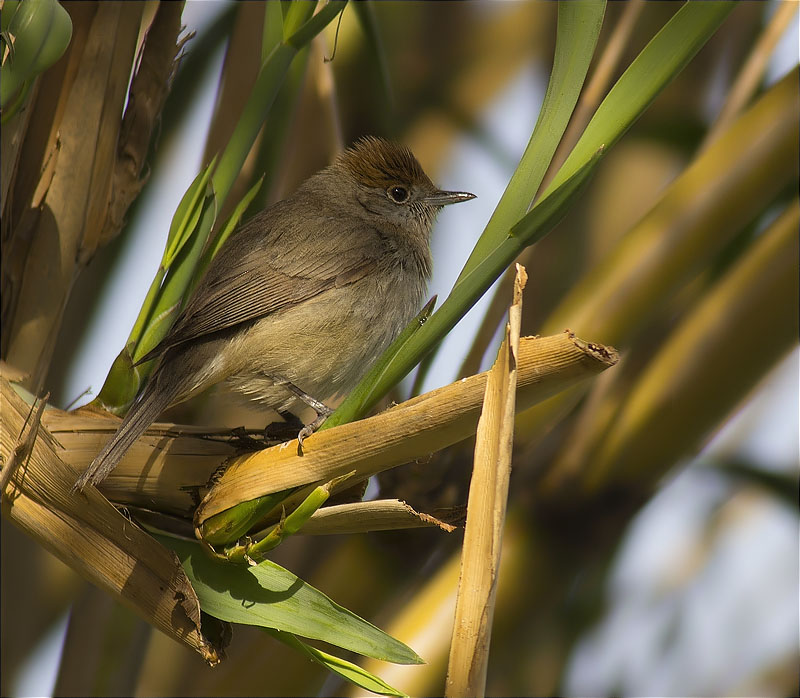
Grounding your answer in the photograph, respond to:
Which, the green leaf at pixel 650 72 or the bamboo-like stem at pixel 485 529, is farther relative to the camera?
the green leaf at pixel 650 72

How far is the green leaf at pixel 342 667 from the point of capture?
1.21 meters

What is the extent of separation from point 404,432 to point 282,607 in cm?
34

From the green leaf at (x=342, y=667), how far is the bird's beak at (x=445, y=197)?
1381mm

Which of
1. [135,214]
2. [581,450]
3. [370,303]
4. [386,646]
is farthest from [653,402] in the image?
[135,214]

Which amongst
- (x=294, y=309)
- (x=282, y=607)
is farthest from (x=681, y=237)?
(x=282, y=607)

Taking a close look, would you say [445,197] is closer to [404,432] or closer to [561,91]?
[561,91]

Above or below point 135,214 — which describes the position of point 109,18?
above

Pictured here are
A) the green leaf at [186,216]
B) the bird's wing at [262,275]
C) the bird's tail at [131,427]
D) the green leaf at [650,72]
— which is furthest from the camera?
the bird's wing at [262,275]

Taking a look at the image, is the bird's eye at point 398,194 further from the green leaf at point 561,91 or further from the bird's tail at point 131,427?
the green leaf at point 561,91

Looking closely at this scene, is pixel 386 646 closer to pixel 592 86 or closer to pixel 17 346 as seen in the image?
pixel 17 346

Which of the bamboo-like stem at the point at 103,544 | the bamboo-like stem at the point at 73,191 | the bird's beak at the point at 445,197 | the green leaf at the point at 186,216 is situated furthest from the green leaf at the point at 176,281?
the bird's beak at the point at 445,197

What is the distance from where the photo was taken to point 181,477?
1481mm

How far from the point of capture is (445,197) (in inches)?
93.1

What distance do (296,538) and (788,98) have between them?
60.7 inches
